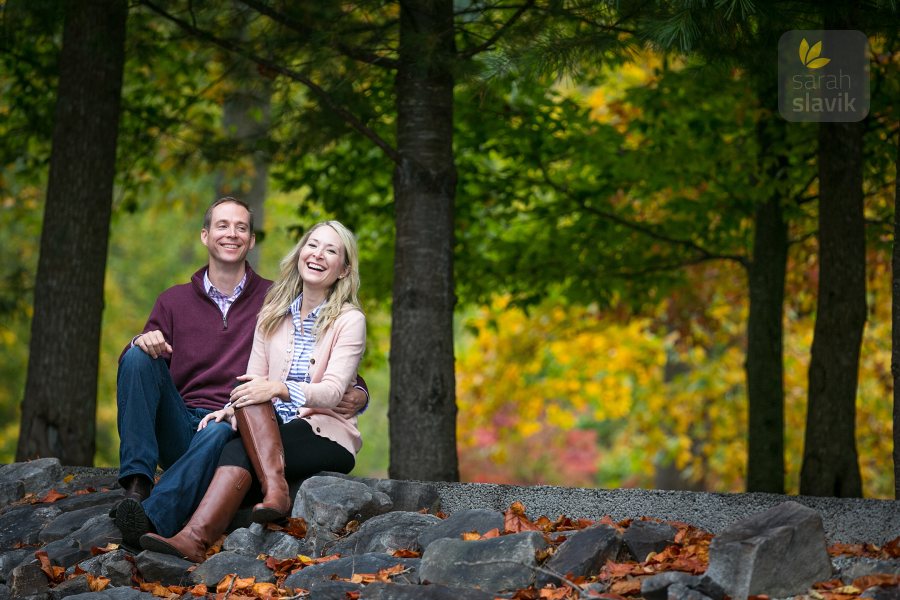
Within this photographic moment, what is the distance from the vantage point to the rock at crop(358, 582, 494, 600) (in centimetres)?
367

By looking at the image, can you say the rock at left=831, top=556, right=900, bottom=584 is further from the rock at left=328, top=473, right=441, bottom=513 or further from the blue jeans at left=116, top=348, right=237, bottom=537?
the blue jeans at left=116, top=348, right=237, bottom=537

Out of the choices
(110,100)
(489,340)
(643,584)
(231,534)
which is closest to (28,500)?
(231,534)

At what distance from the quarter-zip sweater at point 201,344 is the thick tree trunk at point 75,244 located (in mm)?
2038

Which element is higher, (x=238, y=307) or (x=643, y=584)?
(x=238, y=307)

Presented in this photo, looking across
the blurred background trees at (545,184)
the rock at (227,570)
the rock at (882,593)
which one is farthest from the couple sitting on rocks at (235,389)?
the rock at (882,593)

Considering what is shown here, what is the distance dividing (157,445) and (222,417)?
12.8 inches

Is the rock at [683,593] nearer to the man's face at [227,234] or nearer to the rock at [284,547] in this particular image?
the rock at [284,547]

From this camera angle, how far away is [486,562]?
3.88m

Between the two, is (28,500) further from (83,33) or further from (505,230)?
(505,230)

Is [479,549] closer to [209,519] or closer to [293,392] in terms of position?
[209,519]

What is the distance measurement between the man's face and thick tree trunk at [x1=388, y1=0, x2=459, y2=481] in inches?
49.2

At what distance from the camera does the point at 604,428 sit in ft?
80.9

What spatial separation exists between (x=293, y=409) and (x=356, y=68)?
94.2 inches

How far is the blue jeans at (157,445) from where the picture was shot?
4527 millimetres
